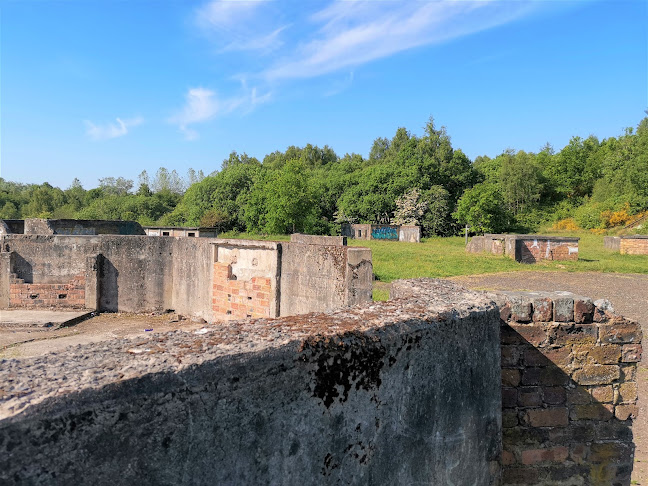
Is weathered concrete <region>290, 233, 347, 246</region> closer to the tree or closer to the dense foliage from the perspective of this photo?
the dense foliage

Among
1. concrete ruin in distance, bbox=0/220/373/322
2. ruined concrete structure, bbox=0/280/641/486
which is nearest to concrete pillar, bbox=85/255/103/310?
concrete ruin in distance, bbox=0/220/373/322

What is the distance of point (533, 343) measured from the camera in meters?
2.88

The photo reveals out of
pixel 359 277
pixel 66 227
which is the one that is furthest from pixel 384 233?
pixel 359 277

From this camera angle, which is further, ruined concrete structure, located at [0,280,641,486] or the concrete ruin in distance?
the concrete ruin in distance

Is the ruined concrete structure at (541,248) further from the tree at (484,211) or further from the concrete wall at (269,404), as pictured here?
the tree at (484,211)

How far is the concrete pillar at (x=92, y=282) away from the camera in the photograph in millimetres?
10940

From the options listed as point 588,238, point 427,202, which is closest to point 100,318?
point 588,238

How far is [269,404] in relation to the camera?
156 centimetres

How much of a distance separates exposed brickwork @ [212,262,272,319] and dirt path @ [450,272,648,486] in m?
3.98

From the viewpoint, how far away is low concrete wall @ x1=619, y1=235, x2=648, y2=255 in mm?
23016

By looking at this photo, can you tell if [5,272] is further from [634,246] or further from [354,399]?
[634,246]

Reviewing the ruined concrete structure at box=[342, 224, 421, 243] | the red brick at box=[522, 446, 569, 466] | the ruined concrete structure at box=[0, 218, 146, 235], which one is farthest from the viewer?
the ruined concrete structure at box=[342, 224, 421, 243]

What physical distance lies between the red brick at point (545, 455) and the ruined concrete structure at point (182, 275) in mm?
4102

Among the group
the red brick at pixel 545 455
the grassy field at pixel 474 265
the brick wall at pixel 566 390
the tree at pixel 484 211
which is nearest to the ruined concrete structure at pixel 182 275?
the brick wall at pixel 566 390
